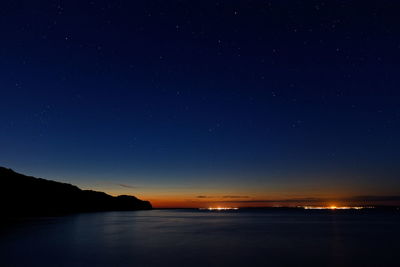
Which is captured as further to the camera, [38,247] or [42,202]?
[42,202]

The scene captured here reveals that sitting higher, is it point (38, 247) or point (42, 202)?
point (42, 202)

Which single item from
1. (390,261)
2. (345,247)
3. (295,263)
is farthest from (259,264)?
(345,247)

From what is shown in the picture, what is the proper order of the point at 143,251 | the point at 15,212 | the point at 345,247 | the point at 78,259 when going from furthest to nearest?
the point at 15,212 < the point at 345,247 < the point at 143,251 < the point at 78,259

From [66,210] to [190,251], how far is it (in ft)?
482

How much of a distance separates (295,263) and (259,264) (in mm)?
2581

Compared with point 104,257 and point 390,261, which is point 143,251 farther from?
point 390,261

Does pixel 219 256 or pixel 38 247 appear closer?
pixel 219 256

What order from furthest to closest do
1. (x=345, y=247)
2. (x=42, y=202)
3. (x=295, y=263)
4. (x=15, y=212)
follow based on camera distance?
(x=42, y=202)
(x=15, y=212)
(x=345, y=247)
(x=295, y=263)

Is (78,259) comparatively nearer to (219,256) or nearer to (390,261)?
(219,256)

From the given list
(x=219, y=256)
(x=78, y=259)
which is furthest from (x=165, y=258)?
(x=78, y=259)

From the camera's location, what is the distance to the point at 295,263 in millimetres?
24109

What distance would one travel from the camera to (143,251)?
3055 centimetres

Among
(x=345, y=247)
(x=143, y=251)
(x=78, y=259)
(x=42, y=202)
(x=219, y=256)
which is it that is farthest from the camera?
(x=42, y=202)

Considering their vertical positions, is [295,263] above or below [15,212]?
below
